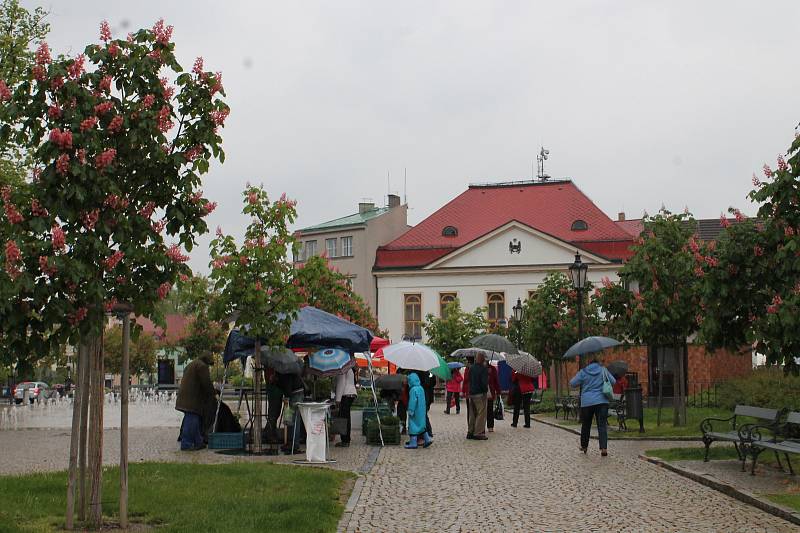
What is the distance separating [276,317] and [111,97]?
8.38m

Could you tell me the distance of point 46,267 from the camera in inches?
318

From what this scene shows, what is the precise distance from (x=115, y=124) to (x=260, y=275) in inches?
332

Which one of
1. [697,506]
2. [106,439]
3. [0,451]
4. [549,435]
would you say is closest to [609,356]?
[549,435]

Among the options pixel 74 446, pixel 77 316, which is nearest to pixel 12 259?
pixel 77 316

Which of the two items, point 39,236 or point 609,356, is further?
point 609,356

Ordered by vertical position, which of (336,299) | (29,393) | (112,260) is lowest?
(29,393)

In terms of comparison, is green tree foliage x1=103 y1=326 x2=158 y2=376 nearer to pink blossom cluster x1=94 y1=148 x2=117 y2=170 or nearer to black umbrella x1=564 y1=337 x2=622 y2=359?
black umbrella x1=564 y1=337 x2=622 y2=359

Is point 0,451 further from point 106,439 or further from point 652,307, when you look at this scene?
point 652,307

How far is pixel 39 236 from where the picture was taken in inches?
336

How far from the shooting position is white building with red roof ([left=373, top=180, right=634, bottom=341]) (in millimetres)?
66125

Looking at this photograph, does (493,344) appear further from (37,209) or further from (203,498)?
(37,209)

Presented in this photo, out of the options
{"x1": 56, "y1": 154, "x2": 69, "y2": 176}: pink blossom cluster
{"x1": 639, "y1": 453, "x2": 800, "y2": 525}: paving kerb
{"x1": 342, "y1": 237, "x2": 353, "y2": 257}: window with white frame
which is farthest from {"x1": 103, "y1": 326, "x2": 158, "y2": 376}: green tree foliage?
{"x1": 56, "y1": 154, "x2": 69, "y2": 176}: pink blossom cluster

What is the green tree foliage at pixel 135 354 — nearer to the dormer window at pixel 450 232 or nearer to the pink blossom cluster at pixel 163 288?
the dormer window at pixel 450 232

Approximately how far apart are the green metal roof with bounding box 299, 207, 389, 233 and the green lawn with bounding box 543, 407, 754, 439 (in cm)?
4135
